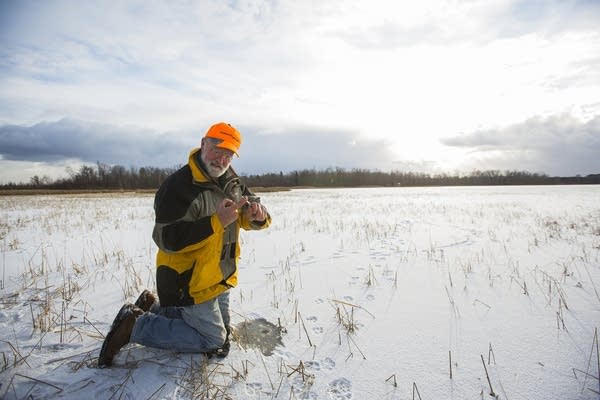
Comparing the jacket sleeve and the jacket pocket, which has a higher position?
the jacket sleeve

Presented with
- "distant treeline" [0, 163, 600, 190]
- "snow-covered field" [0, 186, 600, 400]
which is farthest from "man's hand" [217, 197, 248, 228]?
"distant treeline" [0, 163, 600, 190]

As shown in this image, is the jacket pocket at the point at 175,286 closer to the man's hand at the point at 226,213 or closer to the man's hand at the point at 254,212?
the man's hand at the point at 226,213

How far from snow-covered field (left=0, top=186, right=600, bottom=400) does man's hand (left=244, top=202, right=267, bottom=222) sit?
118 centimetres

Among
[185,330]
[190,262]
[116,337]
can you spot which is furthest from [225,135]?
[116,337]

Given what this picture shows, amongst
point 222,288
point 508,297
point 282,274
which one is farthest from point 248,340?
point 508,297

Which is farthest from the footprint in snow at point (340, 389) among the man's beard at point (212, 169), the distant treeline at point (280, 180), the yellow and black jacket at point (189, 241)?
the distant treeline at point (280, 180)

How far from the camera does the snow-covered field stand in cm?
217

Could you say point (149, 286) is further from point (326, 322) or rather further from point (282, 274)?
point (326, 322)

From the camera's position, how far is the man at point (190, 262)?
2367 mm

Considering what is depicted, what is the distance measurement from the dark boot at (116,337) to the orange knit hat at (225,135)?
64.7 inches

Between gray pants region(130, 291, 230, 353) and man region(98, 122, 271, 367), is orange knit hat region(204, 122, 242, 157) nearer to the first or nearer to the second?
man region(98, 122, 271, 367)

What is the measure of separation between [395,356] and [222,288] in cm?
167

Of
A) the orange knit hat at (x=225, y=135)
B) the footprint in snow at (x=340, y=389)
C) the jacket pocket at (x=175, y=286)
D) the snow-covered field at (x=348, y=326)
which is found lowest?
the footprint in snow at (x=340, y=389)

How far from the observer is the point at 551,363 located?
7.85 feet
